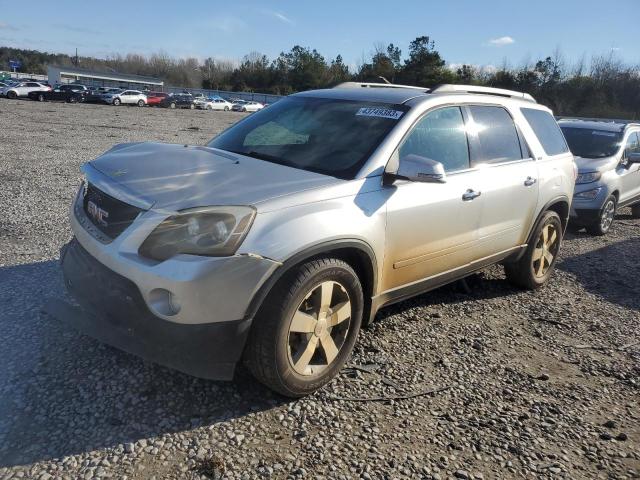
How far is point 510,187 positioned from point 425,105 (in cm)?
120

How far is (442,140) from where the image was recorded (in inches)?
158

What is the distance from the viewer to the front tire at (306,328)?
2.87 meters

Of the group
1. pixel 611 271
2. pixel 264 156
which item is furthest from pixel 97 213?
pixel 611 271

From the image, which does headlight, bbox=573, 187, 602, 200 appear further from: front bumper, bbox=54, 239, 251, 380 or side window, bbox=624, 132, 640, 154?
front bumper, bbox=54, 239, 251, 380

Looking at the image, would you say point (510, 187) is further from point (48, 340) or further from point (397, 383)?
point (48, 340)

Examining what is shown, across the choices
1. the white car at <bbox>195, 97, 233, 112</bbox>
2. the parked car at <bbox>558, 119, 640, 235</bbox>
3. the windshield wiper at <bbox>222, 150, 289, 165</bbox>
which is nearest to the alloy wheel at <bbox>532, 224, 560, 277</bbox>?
the windshield wiper at <bbox>222, 150, 289, 165</bbox>

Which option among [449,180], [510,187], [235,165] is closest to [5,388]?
[235,165]

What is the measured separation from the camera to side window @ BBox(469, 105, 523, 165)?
4363 millimetres

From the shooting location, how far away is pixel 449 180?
154 inches

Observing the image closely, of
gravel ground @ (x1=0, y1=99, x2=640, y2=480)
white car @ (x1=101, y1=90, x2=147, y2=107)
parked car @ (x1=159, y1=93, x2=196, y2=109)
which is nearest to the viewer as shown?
gravel ground @ (x1=0, y1=99, x2=640, y2=480)

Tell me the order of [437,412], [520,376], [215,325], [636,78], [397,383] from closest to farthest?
[215,325] < [437,412] < [397,383] < [520,376] < [636,78]

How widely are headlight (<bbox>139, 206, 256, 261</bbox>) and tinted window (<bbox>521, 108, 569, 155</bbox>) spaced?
3.57m

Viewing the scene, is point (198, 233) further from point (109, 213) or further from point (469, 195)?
point (469, 195)

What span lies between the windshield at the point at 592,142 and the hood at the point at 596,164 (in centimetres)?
21
